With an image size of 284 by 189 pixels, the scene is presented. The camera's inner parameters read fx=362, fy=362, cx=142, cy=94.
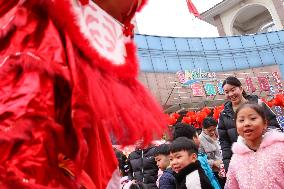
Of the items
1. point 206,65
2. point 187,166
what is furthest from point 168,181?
point 206,65

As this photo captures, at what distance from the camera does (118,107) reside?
738 mm

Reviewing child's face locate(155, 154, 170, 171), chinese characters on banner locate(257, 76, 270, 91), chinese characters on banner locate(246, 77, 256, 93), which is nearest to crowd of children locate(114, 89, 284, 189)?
child's face locate(155, 154, 170, 171)

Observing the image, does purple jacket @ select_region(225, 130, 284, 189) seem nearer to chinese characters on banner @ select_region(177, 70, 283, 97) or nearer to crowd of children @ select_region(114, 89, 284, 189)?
crowd of children @ select_region(114, 89, 284, 189)

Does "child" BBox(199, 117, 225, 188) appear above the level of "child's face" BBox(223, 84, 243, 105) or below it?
below

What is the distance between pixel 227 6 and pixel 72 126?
64.6 ft

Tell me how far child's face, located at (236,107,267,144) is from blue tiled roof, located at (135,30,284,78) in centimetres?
1214

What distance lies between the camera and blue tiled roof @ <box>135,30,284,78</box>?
15250mm

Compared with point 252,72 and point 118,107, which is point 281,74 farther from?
point 118,107

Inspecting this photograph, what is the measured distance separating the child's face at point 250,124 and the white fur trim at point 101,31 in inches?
67.1

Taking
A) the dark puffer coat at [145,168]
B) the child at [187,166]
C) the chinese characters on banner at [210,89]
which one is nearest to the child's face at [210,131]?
the dark puffer coat at [145,168]

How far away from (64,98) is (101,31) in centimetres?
20

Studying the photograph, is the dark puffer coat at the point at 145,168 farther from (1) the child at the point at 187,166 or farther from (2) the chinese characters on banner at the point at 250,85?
(2) the chinese characters on banner at the point at 250,85

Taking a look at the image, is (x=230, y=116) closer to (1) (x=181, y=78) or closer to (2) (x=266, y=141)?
(2) (x=266, y=141)

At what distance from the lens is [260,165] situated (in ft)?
7.31
